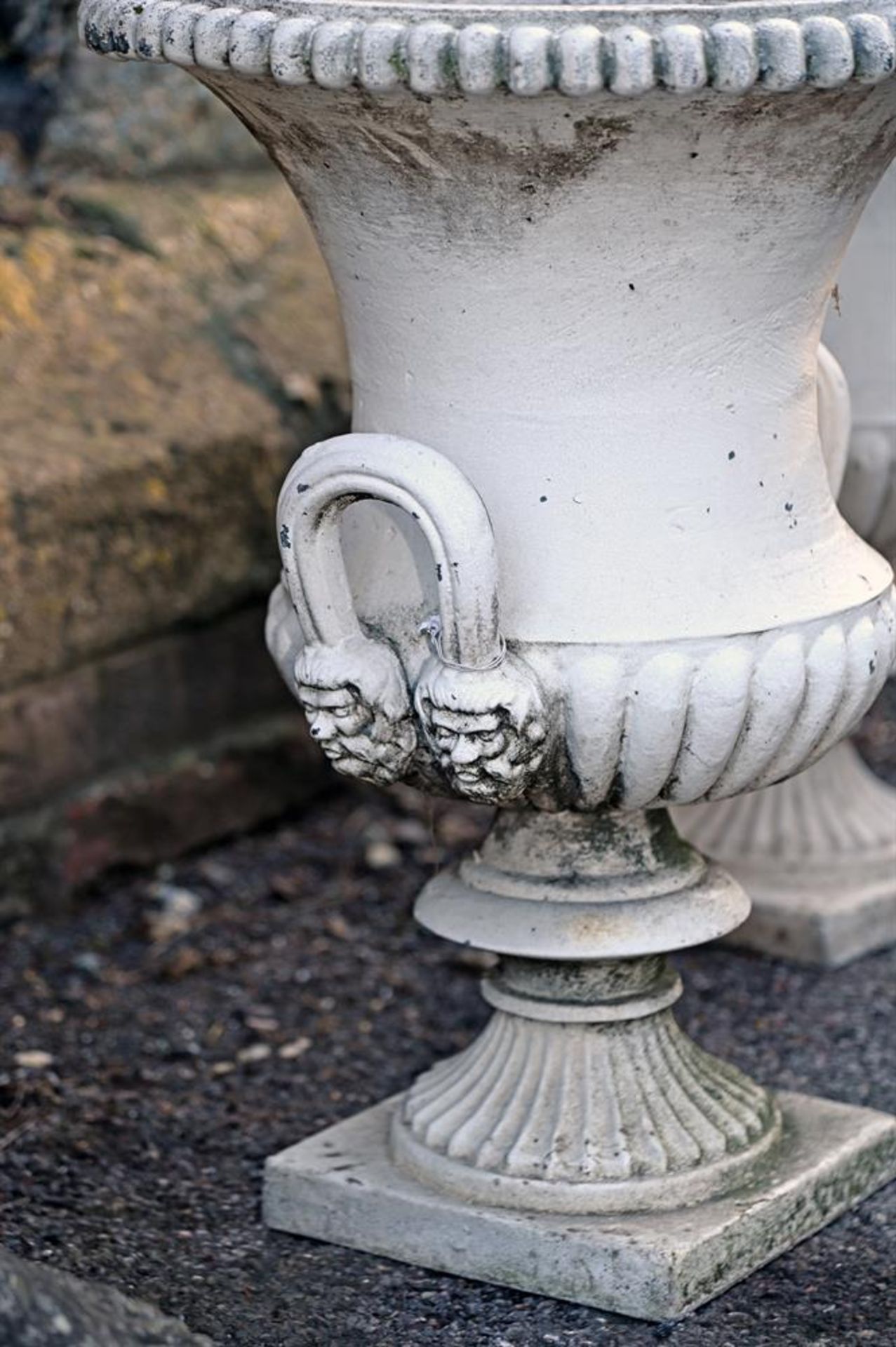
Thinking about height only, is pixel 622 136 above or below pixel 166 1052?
above

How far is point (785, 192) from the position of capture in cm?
199

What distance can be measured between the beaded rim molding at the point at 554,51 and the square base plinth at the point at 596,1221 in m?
1.08

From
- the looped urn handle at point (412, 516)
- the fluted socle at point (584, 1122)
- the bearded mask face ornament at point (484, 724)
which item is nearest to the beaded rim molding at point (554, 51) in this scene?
the looped urn handle at point (412, 516)

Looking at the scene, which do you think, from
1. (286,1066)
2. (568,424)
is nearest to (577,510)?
(568,424)

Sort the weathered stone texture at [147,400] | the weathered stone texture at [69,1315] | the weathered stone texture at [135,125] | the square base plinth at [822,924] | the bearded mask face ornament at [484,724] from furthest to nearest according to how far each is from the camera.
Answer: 1. the weathered stone texture at [135,125]
2. the weathered stone texture at [147,400]
3. the square base plinth at [822,924]
4. the bearded mask face ornament at [484,724]
5. the weathered stone texture at [69,1315]

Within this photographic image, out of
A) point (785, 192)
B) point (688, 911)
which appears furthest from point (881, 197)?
point (688, 911)

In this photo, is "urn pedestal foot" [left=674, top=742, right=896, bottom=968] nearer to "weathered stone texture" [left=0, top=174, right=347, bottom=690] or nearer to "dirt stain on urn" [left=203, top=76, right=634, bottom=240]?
"weathered stone texture" [left=0, top=174, right=347, bottom=690]

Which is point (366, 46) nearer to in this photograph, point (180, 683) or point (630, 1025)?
point (630, 1025)

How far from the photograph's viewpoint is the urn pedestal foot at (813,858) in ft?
10.00

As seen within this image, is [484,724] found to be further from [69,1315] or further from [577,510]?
[69,1315]

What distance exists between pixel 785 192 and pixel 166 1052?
139cm

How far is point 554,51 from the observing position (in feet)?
5.79

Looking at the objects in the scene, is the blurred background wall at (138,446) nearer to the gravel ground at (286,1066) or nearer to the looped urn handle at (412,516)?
the gravel ground at (286,1066)

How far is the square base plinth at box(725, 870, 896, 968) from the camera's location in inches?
119
